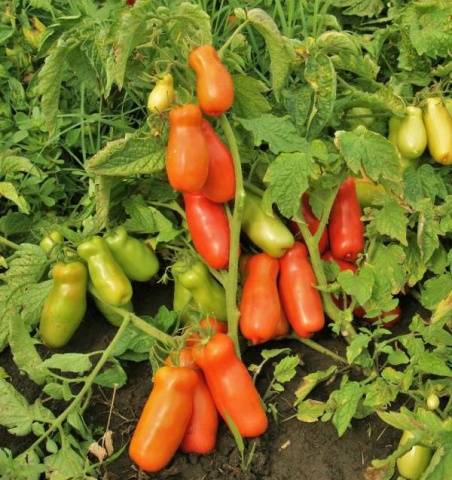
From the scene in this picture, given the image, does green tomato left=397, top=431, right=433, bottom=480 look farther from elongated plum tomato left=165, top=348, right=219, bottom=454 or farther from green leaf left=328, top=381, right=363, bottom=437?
elongated plum tomato left=165, top=348, right=219, bottom=454

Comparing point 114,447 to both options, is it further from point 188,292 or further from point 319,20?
point 319,20

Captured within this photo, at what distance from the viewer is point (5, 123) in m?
3.15

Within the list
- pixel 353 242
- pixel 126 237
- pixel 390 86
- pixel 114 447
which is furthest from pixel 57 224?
pixel 390 86

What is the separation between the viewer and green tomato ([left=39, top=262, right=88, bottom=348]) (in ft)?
8.30

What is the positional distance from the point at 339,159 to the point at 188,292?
0.62m

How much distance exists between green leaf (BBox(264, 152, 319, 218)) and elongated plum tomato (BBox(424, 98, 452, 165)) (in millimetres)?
576

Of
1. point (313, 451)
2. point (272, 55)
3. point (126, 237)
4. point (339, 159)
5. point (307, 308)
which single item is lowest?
point (313, 451)

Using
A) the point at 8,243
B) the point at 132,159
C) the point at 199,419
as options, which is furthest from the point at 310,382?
the point at 8,243

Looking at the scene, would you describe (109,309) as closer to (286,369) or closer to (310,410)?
(286,369)

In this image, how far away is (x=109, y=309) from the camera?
104 inches

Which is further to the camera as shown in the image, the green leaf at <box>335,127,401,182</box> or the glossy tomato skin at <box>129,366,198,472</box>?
the green leaf at <box>335,127,401,182</box>

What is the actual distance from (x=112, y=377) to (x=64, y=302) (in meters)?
0.28

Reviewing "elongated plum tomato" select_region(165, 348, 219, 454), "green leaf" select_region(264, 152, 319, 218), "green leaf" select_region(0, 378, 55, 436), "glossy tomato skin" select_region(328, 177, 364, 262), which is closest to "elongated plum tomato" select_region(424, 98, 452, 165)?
"glossy tomato skin" select_region(328, 177, 364, 262)

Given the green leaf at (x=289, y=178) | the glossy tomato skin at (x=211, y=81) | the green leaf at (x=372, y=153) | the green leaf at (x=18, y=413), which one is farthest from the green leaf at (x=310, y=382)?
the glossy tomato skin at (x=211, y=81)
